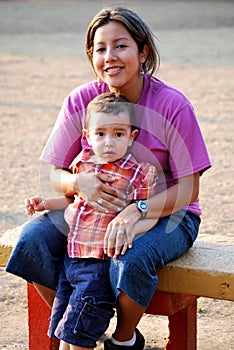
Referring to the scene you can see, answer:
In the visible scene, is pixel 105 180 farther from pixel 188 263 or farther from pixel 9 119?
pixel 9 119

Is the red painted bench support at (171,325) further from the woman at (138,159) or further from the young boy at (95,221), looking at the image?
the young boy at (95,221)

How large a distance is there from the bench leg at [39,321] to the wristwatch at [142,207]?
1.85 feet

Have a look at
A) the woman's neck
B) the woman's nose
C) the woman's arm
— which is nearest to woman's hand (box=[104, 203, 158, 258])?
the woman's arm

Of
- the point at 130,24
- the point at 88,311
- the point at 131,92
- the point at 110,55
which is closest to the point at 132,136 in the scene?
the point at 131,92

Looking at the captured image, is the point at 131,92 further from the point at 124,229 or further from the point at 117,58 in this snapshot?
the point at 124,229

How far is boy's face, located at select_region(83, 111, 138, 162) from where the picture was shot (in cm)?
314

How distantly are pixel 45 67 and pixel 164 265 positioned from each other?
9084 millimetres

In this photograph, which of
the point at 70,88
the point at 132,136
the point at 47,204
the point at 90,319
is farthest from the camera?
the point at 70,88

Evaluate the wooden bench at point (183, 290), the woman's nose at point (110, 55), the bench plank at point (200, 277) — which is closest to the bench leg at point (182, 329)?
the wooden bench at point (183, 290)

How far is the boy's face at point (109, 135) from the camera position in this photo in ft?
10.3

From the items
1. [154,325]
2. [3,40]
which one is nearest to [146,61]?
[154,325]

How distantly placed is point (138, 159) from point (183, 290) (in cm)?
51

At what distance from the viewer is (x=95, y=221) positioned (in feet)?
10.3

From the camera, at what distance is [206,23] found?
17.6 m
